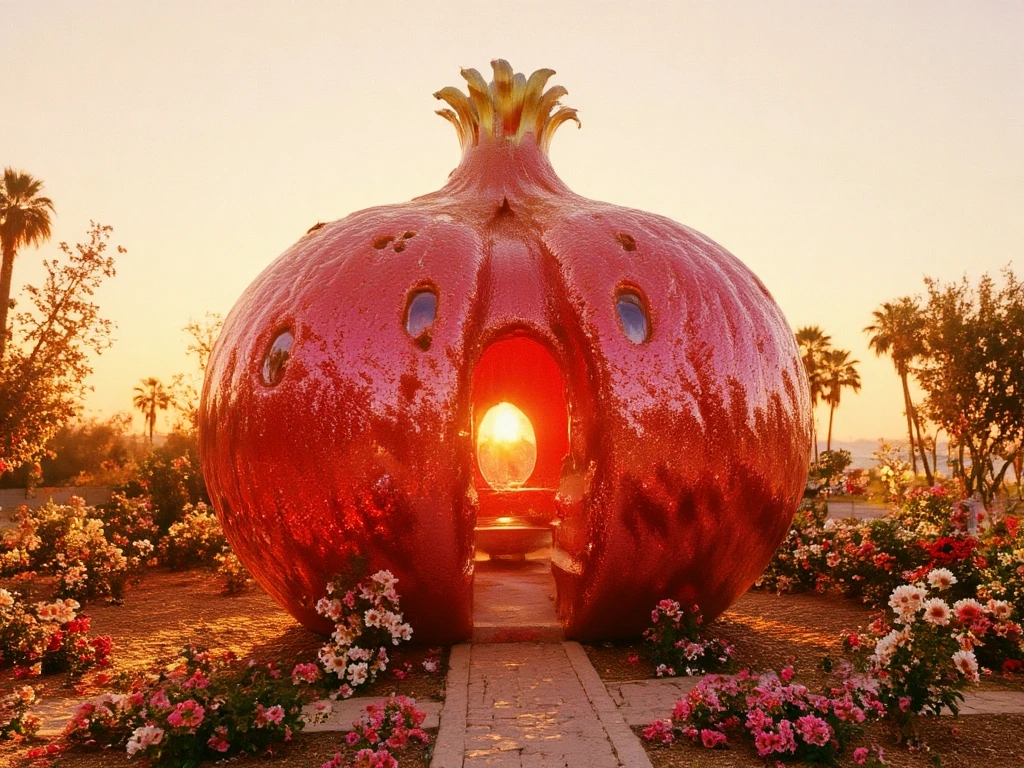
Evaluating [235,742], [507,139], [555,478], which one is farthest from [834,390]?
[235,742]

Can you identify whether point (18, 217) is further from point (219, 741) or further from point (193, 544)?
point (219, 741)

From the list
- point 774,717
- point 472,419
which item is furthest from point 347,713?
point 774,717

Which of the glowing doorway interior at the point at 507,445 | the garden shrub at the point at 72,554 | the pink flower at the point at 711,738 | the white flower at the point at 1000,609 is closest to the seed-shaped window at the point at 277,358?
the pink flower at the point at 711,738

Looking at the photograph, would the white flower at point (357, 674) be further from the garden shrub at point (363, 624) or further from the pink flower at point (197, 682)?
the pink flower at point (197, 682)

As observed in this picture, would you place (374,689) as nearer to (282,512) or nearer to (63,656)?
(282,512)

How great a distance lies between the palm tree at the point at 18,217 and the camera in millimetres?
29484

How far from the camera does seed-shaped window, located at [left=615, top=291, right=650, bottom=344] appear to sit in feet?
21.0

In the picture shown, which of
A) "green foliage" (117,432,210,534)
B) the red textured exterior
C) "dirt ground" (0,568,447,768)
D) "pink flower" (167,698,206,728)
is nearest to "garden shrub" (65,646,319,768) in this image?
"pink flower" (167,698,206,728)

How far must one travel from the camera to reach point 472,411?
6.32m

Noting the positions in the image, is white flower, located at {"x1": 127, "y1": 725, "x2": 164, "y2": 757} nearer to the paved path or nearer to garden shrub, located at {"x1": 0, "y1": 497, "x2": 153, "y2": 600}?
the paved path

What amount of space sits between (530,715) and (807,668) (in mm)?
2537

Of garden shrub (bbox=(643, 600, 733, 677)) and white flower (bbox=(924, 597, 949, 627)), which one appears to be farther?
garden shrub (bbox=(643, 600, 733, 677))

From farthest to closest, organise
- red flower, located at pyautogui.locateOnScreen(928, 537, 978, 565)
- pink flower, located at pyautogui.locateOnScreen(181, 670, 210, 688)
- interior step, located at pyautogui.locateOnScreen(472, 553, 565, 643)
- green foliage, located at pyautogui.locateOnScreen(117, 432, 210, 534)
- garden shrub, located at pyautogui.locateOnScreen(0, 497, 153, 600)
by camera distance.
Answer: green foliage, located at pyautogui.locateOnScreen(117, 432, 210, 534), garden shrub, located at pyautogui.locateOnScreen(0, 497, 153, 600), red flower, located at pyautogui.locateOnScreen(928, 537, 978, 565), interior step, located at pyautogui.locateOnScreen(472, 553, 565, 643), pink flower, located at pyautogui.locateOnScreen(181, 670, 210, 688)

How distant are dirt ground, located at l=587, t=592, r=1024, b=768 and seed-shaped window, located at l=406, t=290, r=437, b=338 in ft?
9.42
